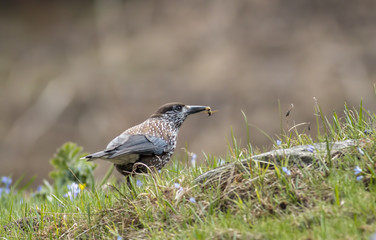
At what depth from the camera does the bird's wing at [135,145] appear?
527cm

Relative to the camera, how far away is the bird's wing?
17.3ft

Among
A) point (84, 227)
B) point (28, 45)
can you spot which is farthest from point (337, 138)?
point (28, 45)

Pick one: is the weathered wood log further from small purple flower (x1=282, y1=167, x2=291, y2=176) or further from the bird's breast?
the bird's breast

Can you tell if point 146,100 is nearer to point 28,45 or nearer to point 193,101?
point 193,101

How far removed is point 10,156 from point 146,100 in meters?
3.68

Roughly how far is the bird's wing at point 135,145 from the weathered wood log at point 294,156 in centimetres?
111

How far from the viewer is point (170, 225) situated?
13.2 feet

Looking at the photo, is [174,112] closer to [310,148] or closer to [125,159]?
[125,159]

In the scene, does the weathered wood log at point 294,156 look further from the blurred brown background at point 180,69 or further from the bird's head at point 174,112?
the blurred brown background at point 180,69

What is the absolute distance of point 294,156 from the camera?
13.9ft

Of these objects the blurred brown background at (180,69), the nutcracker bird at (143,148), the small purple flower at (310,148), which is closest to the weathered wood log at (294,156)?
the small purple flower at (310,148)

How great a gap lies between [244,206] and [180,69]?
11319 mm

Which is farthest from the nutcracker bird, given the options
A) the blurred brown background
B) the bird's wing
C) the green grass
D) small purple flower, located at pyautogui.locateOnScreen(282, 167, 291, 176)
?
the blurred brown background

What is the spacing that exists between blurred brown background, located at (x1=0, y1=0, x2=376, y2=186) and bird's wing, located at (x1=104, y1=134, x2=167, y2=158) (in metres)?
7.60
